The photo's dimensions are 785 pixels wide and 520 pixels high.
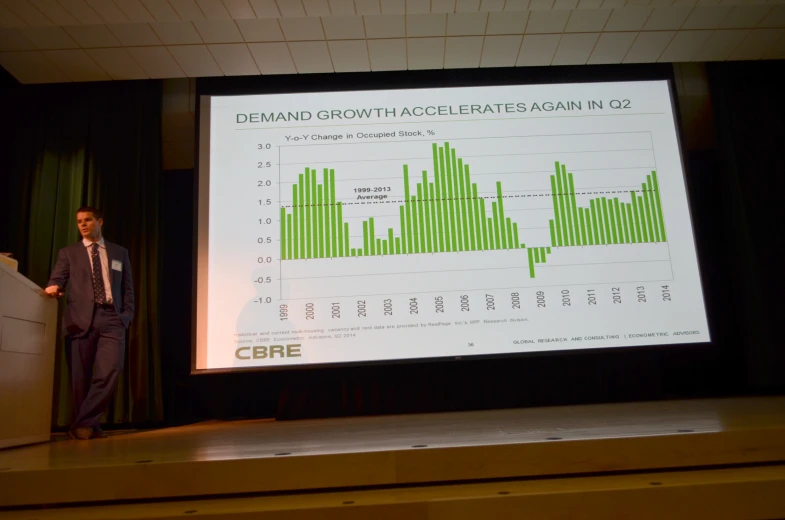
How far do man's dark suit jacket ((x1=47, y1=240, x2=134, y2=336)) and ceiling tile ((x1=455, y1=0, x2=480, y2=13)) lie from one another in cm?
217

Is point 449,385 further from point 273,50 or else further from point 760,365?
point 273,50

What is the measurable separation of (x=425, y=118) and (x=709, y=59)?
2.03m

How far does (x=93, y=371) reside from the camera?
2.46 meters

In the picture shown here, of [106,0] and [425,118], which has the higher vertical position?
[106,0]

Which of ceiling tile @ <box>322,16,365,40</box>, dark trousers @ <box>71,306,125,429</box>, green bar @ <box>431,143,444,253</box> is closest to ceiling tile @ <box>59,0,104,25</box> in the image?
ceiling tile @ <box>322,16,365,40</box>

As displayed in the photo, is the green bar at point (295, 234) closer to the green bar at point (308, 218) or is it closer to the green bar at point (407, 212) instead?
the green bar at point (308, 218)

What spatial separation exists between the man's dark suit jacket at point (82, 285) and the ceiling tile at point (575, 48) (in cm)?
282

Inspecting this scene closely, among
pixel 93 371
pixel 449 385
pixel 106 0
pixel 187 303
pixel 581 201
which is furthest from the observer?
pixel 187 303

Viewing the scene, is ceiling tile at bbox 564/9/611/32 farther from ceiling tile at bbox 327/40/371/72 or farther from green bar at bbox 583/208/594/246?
ceiling tile at bbox 327/40/371/72

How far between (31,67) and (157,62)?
791mm

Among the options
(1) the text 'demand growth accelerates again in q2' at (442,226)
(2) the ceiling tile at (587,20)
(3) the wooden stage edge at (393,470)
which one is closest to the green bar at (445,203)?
(1) the text 'demand growth accelerates again in q2' at (442,226)

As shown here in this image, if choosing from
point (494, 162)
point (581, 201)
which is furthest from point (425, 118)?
point (581, 201)

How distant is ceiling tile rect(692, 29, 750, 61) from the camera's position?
11.3 feet

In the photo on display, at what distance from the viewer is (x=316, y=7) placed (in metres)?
3.00
